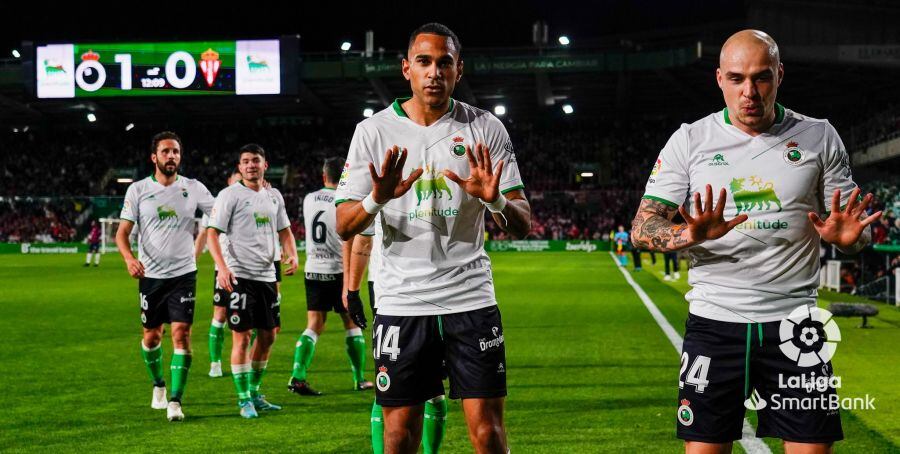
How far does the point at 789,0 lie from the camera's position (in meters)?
49.2

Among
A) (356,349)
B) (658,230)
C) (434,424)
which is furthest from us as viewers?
(356,349)

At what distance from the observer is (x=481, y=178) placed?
3.73 m

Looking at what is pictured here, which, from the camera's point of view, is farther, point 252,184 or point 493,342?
point 252,184

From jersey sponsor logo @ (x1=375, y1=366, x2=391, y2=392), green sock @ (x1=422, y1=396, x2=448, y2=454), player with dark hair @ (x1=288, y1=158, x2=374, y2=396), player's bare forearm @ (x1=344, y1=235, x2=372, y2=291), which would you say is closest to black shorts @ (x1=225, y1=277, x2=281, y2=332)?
player with dark hair @ (x1=288, y1=158, x2=374, y2=396)

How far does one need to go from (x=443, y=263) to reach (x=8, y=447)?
14.5 ft

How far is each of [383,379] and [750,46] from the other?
6.93 ft

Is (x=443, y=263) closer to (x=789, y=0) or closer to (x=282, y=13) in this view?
(x=789, y=0)

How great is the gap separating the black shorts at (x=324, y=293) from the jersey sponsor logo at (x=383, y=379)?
5.14m

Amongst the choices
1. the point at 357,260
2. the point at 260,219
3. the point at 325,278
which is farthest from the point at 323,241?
the point at 357,260

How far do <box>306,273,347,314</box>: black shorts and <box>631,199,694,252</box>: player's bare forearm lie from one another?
19.0 feet

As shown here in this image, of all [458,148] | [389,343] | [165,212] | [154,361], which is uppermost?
[458,148]

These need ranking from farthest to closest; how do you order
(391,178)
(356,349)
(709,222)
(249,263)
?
(356,349) → (249,263) → (391,178) → (709,222)

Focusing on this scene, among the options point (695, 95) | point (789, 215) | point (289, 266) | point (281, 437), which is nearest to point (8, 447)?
point (281, 437)

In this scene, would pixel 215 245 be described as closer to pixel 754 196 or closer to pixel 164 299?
pixel 164 299
